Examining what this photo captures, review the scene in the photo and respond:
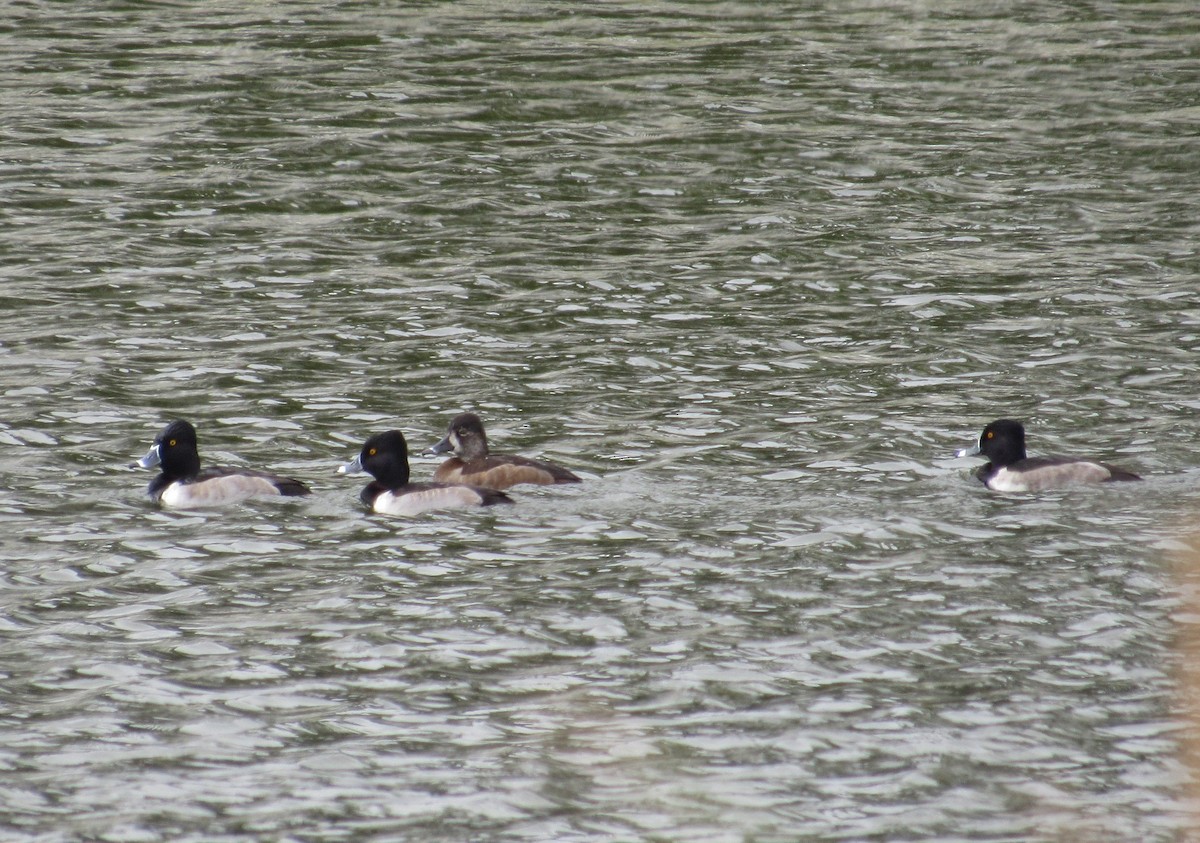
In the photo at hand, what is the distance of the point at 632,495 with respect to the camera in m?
14.4

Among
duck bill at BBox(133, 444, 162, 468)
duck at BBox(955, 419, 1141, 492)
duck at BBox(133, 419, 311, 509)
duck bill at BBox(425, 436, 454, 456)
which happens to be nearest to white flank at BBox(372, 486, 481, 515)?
duck at BBox(133, 419, 311, 509)

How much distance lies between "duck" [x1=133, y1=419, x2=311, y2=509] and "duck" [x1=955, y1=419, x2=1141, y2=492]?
16.7ft

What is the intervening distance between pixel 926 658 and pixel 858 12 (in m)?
25.5

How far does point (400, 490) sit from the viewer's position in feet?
47.0

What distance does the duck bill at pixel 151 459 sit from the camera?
14.6 m

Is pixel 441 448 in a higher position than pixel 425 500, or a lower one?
higher

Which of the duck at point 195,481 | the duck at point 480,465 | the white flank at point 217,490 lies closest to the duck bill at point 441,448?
the duck at point 480,465

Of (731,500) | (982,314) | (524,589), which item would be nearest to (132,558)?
(524,589)

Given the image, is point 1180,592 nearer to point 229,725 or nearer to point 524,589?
point 524,589

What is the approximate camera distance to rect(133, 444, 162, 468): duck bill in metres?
14.6

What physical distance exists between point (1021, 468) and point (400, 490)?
457 centimetres

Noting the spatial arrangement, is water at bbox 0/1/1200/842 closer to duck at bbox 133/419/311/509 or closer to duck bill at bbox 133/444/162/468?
duck at bbox 133/419/311/509

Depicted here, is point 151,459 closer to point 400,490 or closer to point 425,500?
point 400,490

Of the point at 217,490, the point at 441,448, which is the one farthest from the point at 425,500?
the point at 217,490
